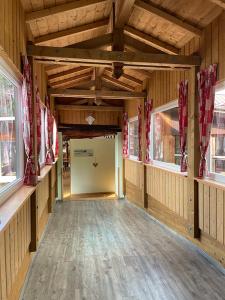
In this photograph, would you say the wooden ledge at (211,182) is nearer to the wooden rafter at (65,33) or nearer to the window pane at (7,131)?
the window pane at (7,131)

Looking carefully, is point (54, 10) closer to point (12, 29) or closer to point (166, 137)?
point (12, 29)

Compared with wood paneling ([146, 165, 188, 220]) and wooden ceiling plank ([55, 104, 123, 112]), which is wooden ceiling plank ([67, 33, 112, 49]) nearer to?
wood paneling ([146, 165, 188, 220])

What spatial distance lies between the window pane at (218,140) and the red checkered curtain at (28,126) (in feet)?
7.24

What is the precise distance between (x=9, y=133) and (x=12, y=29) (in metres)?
0.96

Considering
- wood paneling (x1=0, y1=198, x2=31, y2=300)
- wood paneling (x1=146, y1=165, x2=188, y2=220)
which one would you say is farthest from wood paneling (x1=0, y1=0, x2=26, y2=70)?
wood paneling (x1=146, y1=165, x2=188, y2=220)

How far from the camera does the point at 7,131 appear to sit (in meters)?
2.51

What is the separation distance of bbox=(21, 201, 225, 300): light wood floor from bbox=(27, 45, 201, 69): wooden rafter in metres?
2.47

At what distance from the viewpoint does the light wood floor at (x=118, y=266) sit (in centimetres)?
251

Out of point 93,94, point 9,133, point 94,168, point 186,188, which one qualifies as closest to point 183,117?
point 186,188

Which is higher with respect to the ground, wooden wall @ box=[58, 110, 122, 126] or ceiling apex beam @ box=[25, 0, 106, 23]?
ceiling apex beam @ box=[25, 0, 106, 23]

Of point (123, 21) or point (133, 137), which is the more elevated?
point (123, 21)

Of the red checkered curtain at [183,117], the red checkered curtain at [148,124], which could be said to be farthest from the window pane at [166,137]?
the red checkered curtain at [183,117]

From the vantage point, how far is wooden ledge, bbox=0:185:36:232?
1.68m

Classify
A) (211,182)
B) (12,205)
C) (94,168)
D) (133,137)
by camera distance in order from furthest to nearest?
(94,168) → (133,137) → (211,182) → (12,205)
